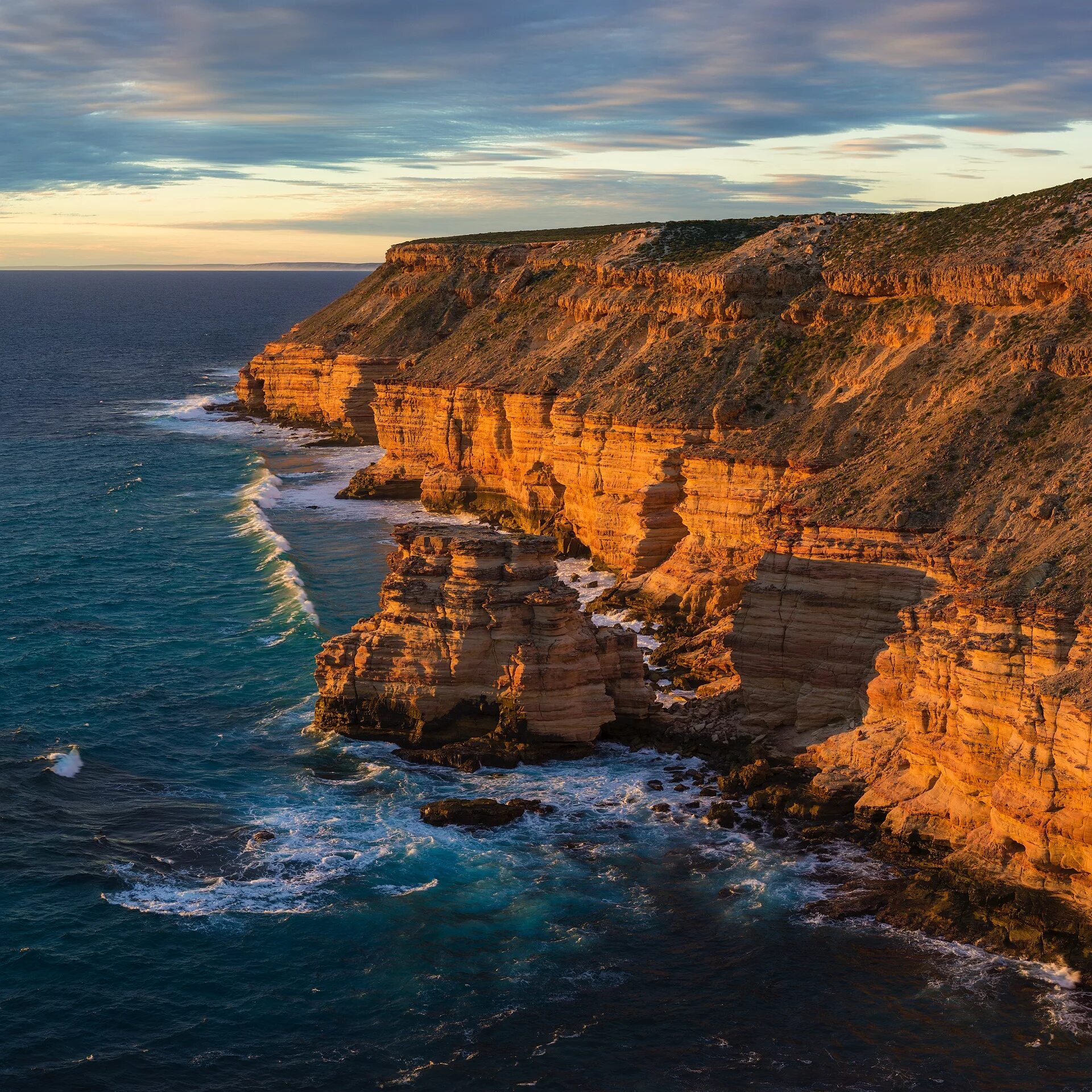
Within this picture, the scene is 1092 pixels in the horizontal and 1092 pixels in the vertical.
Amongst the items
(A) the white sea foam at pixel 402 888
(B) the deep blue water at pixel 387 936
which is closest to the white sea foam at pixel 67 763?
(B) the deep blue water at pixel 387 936

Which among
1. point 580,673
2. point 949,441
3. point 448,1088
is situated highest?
point 949,441

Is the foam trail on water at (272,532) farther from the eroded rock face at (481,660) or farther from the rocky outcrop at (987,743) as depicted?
the rocky outcrop at (987,743)

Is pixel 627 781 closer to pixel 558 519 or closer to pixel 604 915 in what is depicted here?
pixel 604 915

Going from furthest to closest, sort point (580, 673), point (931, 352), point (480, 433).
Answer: point (480, 433) → point (931, 352) → point (580, 673)

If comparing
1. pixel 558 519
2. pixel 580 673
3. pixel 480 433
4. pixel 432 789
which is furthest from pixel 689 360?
pixel 432 789

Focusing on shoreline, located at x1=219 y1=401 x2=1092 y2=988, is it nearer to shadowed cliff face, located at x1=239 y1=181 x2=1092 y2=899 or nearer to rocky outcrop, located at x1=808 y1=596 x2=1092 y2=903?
rocky outcrop, located at x1=808 y1=596 x2=1092 y2=903

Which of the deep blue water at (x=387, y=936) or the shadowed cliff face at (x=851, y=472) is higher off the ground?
the shadowed cliff face at (x=851, y=472)

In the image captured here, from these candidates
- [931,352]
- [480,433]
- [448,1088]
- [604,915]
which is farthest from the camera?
[480,433]

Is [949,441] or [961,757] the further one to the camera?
[949,441]
